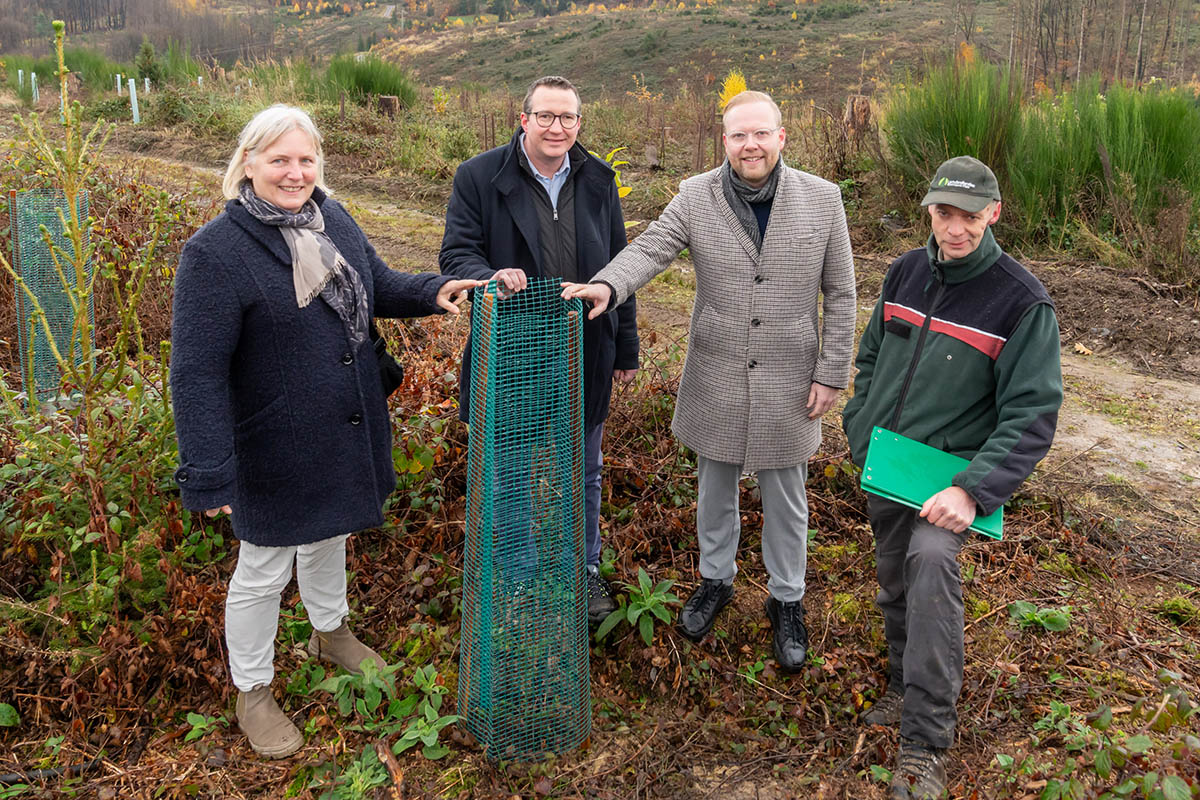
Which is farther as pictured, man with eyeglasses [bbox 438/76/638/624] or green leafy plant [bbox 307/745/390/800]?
man with eyeglasses [bbox 438/76/638/624]

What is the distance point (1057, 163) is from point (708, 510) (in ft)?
19.5

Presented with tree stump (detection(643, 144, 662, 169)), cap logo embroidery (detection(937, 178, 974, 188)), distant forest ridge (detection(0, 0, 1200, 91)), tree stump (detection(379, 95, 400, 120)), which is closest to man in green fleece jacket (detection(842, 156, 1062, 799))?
cap logo embroidery (detection(937, 178, 974, 188))

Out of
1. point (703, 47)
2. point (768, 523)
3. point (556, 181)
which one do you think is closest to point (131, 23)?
point (703, 47)

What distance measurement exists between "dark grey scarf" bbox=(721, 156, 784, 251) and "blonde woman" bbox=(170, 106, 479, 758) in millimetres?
908

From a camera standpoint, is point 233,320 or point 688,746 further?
point 688,746

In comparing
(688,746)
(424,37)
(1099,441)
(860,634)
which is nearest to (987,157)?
(1099,441)

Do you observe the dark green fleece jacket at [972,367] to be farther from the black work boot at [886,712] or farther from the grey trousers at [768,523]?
the black work boot at [886,712]

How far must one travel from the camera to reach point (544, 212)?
2875 mm

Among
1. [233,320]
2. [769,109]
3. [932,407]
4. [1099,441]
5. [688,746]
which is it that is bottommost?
[688,746]

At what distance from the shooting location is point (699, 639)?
10.4ft

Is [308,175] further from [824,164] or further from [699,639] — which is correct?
[824,164]

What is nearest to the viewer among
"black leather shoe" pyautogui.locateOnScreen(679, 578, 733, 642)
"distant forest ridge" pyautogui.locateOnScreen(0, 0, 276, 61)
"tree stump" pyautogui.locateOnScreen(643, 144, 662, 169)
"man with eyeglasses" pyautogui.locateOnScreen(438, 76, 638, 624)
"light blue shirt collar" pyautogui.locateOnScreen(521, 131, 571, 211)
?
"man with eyeglasses" pyautogui.locateOnScreen(438, 76, 638, 624)

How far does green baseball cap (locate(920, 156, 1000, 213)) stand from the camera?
2.37m

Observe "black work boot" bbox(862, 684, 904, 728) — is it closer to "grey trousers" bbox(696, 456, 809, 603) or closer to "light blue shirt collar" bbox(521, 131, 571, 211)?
"grey trousers" bbox(696, 456, 809, 603)
